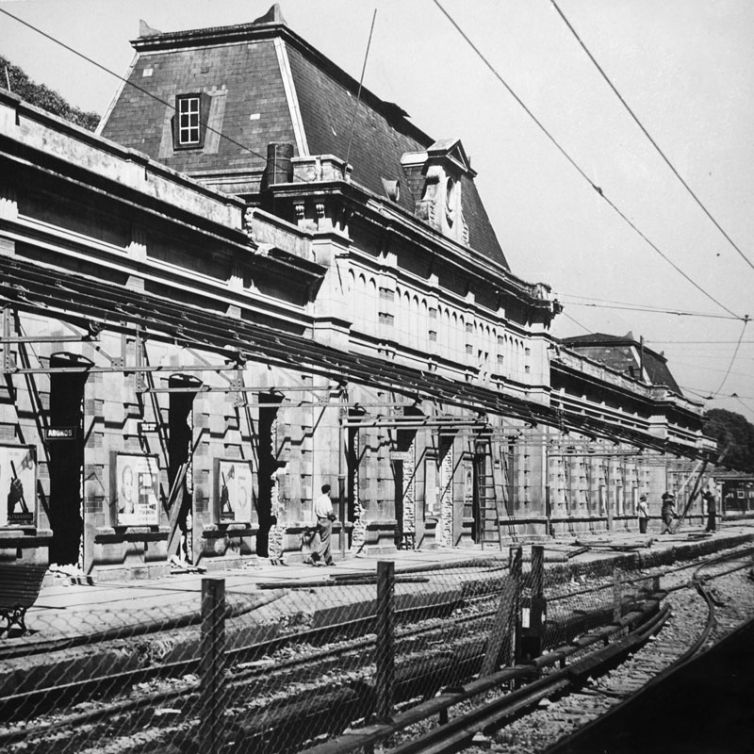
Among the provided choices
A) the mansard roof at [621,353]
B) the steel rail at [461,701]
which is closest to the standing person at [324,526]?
the steel rail at [461,701]

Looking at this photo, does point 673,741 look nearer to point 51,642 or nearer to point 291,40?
point 51,642

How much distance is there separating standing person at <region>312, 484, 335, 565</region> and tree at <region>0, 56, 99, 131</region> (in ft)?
51.8

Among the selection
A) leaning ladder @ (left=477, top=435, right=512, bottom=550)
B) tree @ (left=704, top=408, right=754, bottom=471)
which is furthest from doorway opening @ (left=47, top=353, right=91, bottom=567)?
tree @ (left=704, top=408, right=754, bottom=471)

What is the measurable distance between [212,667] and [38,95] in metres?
35.2

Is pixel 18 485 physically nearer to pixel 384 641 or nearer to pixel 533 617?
pixel 533 617

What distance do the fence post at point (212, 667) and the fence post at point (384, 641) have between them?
88.5 inches

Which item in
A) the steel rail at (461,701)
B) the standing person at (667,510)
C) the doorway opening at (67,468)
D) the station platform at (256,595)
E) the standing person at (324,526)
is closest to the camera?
the steel rail at (461,701)

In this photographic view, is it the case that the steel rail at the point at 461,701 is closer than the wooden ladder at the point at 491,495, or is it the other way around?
the steel rail at the point at 461,701

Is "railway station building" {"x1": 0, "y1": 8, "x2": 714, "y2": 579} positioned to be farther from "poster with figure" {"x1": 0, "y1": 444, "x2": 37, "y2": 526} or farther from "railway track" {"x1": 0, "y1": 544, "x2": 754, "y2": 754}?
"railway track" {"x1": 0, "y1": 544, "x2": 754, "y2": 754}

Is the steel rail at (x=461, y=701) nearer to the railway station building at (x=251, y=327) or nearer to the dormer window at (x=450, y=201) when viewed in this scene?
the railway station building at (x=251, y=327)

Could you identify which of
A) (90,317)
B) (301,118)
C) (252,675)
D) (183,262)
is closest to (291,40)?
(301,118)

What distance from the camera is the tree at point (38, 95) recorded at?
1446 inches

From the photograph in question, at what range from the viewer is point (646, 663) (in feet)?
52.2

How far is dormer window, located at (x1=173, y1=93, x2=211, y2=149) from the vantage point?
113 feet
